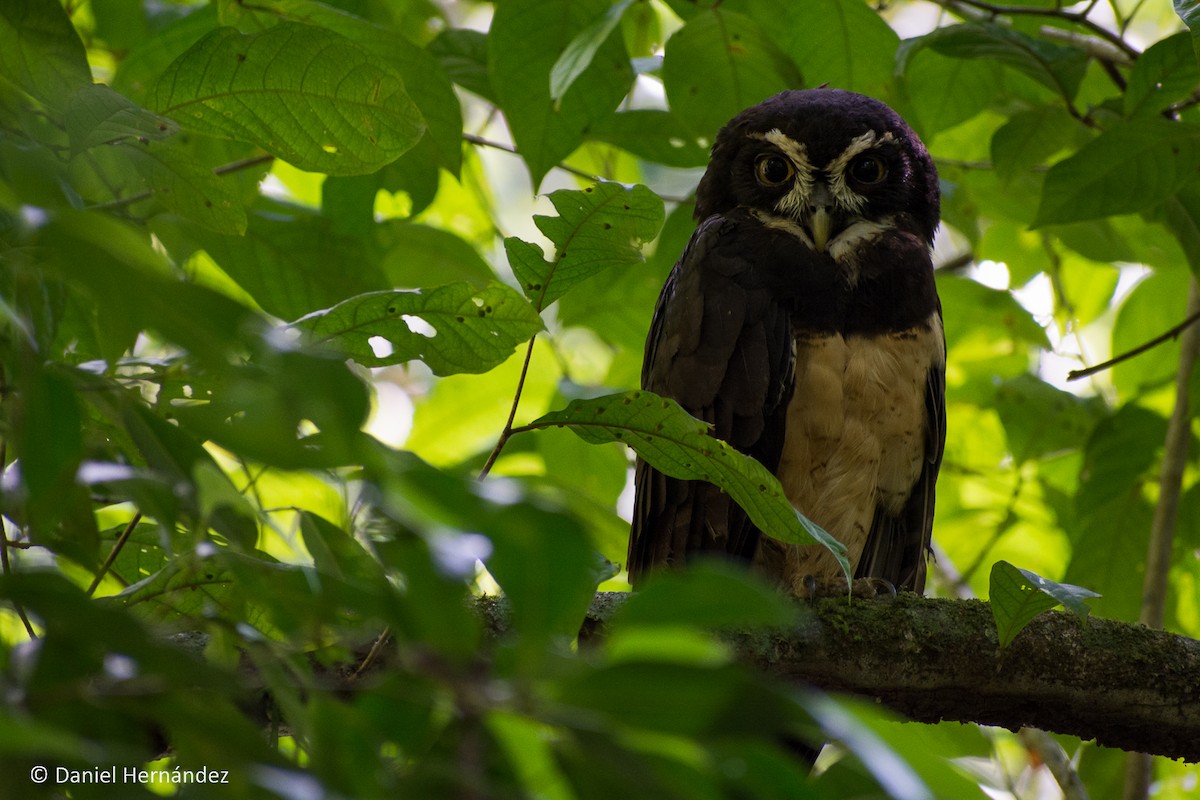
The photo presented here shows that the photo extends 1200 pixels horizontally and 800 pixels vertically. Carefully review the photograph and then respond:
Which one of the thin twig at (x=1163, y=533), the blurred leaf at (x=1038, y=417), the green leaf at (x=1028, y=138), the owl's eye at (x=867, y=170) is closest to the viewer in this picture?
the green leaf at (x=1028, y=138)

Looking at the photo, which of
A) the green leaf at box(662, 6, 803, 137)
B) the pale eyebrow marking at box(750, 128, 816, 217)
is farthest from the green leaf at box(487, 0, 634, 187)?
the pale eyebrow marking at box(750, 128, 816, 217)

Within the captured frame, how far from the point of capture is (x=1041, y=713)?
2.63 meters

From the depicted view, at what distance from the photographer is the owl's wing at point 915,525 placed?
12.5ft

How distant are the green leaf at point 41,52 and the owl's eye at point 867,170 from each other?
9.03ft

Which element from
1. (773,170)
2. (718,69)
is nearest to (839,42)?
(718,69)

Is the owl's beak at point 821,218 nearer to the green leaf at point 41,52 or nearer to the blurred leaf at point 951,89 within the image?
the blurred leaf at point 951,89

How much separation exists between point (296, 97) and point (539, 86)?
3.29ft

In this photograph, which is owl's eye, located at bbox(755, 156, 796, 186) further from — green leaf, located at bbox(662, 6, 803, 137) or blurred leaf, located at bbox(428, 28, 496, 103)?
blurred leaf, located at bbox(428, 28, 496, 103)

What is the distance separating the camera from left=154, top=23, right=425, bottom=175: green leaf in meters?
2.07

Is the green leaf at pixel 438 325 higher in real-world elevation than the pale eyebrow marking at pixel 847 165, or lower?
lower

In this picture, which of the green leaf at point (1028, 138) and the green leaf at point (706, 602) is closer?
the green leaf at point (706, 602)

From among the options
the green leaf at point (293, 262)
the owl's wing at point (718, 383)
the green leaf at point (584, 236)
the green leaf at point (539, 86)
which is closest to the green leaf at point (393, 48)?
the green leaf at point (539, 86)

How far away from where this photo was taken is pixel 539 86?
300 cm

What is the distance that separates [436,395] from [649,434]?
2.57 meters
